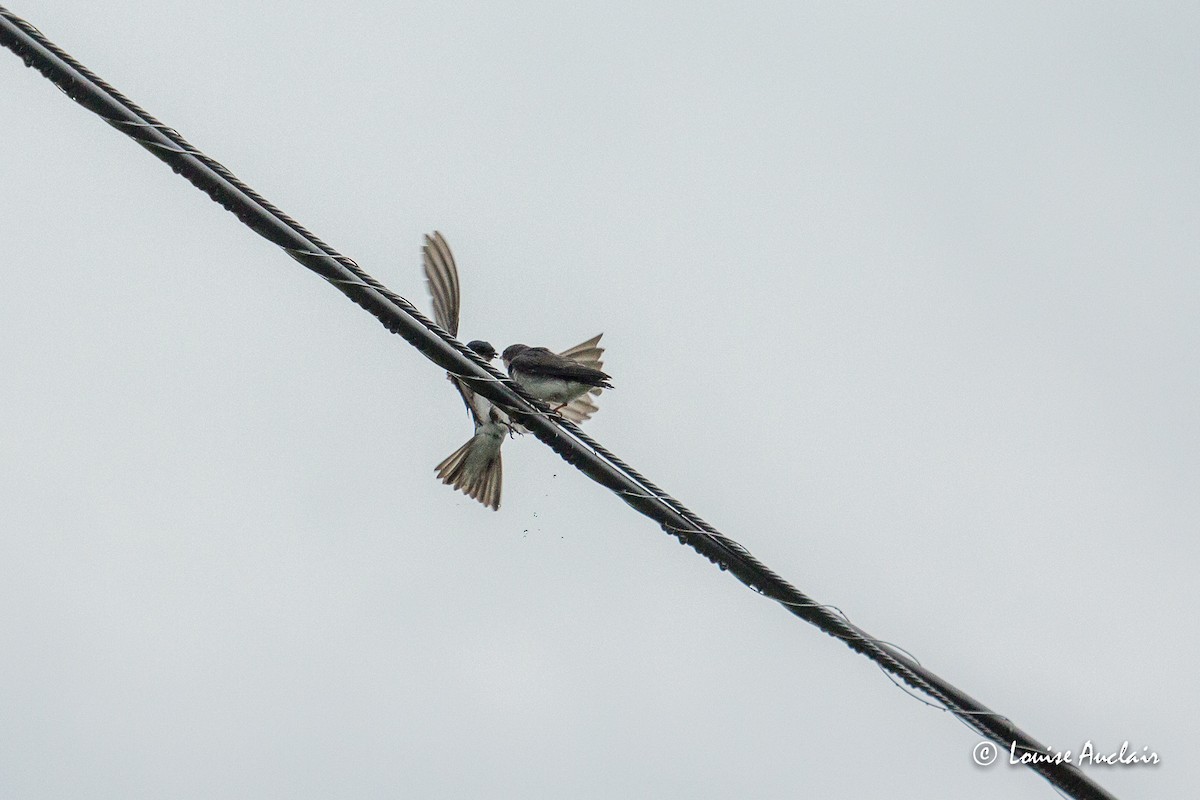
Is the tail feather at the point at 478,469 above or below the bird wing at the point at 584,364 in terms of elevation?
below

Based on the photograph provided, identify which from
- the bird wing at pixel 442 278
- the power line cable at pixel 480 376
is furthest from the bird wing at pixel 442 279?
the power line cable at pixel 480 376

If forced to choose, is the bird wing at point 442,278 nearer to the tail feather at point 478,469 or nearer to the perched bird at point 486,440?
the perched bird at point 486,440

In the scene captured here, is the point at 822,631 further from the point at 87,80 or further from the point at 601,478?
the point at 87,80

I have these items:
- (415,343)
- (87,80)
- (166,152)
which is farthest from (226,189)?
(415,343)

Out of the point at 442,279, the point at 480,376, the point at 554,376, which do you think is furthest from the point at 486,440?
the point at 480,376

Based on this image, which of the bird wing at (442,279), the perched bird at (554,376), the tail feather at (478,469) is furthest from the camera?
the tail feather at (478,469)

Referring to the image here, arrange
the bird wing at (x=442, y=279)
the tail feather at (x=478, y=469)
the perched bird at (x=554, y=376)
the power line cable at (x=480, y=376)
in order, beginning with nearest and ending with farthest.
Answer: the power line cable at (x=480, y=376) → the bird wing at (x=442, y=279) → the perched bird at (x=554, y=376) → the tail feather at (x=478, y=469)

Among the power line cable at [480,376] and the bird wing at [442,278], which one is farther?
the bird wing at [442,278]
